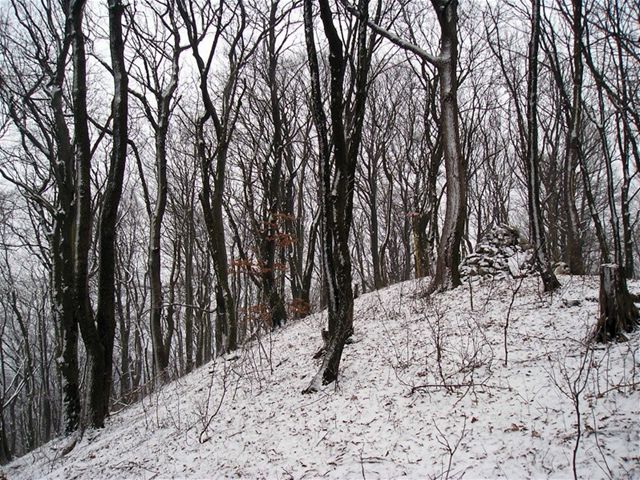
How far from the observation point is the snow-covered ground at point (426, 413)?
287 cm

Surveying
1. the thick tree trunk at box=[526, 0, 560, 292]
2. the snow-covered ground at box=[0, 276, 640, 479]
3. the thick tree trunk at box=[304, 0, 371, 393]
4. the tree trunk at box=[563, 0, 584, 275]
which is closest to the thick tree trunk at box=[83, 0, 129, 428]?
the snow-covered ground at box=[0, 276, 640, 479]

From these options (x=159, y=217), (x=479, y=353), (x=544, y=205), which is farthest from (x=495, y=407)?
(x=544, y=205)

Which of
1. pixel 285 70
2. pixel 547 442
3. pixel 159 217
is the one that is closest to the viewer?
pixel 547 442

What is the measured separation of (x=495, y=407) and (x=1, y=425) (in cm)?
1464

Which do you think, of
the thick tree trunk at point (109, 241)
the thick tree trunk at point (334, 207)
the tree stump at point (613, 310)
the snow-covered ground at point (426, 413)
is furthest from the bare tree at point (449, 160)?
the thick tree trunk at point (109, 241)

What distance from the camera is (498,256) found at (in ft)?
26.6

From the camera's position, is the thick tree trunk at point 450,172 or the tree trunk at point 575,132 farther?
the tree trunk at point 575,132

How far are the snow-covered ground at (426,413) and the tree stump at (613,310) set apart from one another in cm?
16

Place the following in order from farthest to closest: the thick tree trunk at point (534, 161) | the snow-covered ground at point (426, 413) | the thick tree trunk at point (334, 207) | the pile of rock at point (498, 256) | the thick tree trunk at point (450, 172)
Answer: the pile of rock at point (498, 256) → the thick tree trunk at point (450, 172) → the thick tree trunk at point (534, 161) → the thick tree trunk at point (334, 207) → the snow-covered ground at point (426, 413)

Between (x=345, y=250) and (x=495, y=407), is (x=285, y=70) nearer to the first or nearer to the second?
(x=345, y=250)

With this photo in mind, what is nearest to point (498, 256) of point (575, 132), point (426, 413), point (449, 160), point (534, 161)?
point (449, 160)

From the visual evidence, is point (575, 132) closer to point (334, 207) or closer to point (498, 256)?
point (498, 256)

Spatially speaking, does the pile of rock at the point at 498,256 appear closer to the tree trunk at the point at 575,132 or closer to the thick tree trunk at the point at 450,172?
the thick tree trunk at the point at 450,172

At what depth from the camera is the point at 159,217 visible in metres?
9.11
